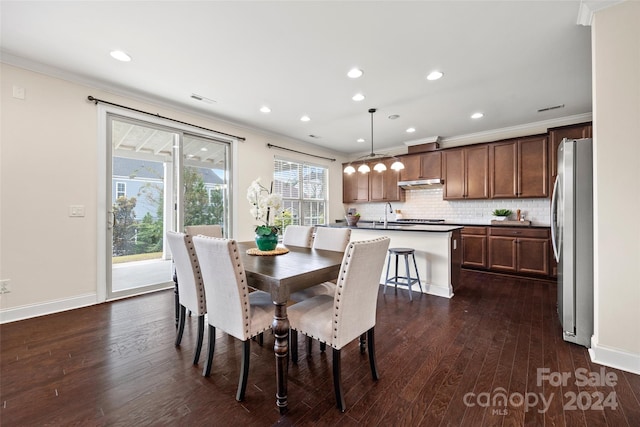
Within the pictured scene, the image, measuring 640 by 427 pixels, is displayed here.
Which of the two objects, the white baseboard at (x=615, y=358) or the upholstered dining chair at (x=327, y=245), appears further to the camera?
the upholstered dining chair at (x=327, y=245)

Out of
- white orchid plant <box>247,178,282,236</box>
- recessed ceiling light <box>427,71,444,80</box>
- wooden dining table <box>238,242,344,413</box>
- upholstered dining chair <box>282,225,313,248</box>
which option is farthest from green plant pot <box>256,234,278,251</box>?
recessed ceiling light <box>427,71,444,80</box>

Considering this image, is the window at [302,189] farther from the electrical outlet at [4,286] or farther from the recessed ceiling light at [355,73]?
the electrical outlet at [4,286]

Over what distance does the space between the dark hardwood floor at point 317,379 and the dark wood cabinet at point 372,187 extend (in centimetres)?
373

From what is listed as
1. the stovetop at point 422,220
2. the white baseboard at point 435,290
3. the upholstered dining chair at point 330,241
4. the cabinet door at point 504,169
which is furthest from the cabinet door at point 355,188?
the upholstered dining chair at point 330,241

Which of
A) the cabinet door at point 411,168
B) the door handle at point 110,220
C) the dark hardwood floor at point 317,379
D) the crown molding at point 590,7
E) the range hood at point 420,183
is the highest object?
the crown molding at point 590,7

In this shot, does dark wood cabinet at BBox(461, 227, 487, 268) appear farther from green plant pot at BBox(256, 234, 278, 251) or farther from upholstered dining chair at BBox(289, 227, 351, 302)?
green plant pot at BBox(256, 234, 278, 251)

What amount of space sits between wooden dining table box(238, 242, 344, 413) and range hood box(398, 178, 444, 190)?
13.2 feet

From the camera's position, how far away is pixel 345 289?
1.48 meters

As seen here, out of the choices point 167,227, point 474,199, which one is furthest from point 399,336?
point 474,199

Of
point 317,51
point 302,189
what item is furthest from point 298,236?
point 302,189

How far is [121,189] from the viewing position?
338 cm

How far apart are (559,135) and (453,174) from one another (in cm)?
161

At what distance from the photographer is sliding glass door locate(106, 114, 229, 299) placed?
11.0 feet

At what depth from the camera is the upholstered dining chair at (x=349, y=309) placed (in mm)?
1479
